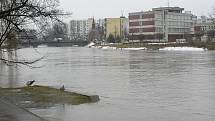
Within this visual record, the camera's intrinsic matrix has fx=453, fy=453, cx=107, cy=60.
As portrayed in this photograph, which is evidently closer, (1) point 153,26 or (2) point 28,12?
(2) point 28,12

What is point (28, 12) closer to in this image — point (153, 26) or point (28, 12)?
point (28, 12)

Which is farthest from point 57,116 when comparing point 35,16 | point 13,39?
point 13,39

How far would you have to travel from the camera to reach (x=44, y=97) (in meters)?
21.3

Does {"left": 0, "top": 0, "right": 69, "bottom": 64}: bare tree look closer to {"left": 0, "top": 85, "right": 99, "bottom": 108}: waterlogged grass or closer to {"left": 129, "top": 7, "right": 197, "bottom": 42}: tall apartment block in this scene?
{"left": 0, "top": 85, "right": 99, "bottom": 108}: waterlogged grass

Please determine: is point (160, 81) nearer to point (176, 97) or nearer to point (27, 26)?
point (176, 97)

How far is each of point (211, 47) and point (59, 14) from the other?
302 ft

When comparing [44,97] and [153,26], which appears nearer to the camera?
[44,97]

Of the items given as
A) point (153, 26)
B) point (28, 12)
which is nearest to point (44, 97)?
point (28, 12)

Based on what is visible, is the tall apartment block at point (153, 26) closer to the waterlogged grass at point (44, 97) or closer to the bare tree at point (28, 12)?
the waterlogged grass at point (44, 97)

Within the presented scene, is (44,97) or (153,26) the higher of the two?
(153,26)

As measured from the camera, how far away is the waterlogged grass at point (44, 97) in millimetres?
19422

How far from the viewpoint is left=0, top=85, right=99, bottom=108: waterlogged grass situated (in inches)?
765

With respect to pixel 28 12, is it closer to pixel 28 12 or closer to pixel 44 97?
pixel 28 12

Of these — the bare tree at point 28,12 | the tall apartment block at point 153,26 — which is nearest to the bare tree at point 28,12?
the bare tree at point 28,12
